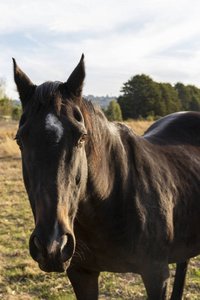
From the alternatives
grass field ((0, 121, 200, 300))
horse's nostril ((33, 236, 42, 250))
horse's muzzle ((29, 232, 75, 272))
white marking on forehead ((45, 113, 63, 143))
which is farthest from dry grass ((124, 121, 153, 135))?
horse's nostril ((33, 236, 42, 250))

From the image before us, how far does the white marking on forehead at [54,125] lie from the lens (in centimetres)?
155

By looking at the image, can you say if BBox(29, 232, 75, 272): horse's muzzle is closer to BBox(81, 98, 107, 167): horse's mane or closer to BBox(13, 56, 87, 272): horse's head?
BBox(13, 56, 87, 272): horse's head

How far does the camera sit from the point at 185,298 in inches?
135

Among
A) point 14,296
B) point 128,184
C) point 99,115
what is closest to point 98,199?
point 128,184

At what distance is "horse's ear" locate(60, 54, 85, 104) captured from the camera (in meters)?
1.83

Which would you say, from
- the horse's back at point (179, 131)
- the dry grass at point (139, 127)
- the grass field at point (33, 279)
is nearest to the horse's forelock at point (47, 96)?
the horse's back at point (179, 131)

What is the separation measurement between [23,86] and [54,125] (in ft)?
1.55

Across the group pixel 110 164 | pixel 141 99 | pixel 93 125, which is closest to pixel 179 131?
pixel 110 164

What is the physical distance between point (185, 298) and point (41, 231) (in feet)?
9.32

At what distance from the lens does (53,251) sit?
138 centimetres

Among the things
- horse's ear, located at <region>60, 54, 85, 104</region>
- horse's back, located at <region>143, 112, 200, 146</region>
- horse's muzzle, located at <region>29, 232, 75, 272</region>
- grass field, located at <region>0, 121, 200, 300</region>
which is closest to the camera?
horse's muzzle, located at <region>29, 232, 75, 272</region>

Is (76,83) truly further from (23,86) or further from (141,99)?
(141,99)

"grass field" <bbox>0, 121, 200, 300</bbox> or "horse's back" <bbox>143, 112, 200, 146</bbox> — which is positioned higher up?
"horse's back" <bbox>143, 112, 200, 146</bbox>

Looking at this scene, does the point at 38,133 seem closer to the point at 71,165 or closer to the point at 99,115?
the point at 71,165
